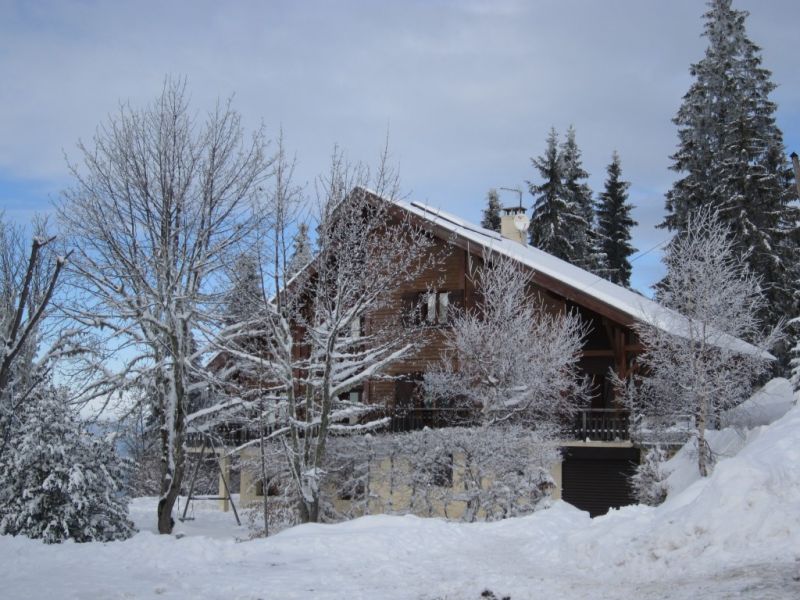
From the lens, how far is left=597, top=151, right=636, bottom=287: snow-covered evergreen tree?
157 feet

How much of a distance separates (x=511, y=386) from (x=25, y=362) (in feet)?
44.4

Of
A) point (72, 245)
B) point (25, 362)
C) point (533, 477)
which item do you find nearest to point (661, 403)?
point (533, 477)

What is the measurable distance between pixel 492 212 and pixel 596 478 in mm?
31466

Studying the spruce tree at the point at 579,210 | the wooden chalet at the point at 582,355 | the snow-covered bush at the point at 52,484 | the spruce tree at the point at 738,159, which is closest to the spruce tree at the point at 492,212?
the spruce tree at the point at 579,210

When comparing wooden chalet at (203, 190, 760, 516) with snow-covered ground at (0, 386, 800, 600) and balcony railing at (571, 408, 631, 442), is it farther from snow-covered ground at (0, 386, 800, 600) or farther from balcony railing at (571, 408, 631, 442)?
snow-covered ground at (0, 386, 800, 600)

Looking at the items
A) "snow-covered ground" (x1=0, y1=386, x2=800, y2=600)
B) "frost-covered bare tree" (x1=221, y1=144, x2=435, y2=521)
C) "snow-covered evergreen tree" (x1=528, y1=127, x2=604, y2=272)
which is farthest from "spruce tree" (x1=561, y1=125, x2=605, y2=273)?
"snow-covered ground" (x1=0, y1=386, x2=800, y2=600)

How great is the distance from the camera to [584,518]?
14211 mm

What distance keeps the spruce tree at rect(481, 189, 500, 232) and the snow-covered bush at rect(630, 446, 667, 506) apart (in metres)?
33.5

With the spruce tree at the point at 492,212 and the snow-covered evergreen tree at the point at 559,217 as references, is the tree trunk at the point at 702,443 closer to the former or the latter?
the snow-covered evergreen tree at the point at 559,217

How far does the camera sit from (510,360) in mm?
21500

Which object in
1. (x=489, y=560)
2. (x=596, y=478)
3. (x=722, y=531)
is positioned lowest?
(x=489, y=560)

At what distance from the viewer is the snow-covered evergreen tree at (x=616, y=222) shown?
4800 centimetres

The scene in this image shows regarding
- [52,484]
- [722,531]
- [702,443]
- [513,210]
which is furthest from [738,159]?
[52,484]

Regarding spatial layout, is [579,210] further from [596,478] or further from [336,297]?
[336,297]
